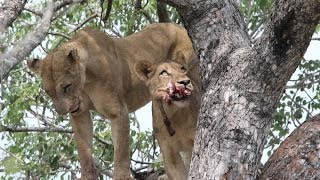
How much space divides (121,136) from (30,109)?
85.3 inches

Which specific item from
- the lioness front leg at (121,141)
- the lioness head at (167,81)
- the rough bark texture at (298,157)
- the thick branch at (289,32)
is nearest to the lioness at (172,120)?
the lioness head at (167,81)

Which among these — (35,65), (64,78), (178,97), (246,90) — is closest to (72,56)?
(64,78)

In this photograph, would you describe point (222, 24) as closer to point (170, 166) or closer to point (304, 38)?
point (304, 38)

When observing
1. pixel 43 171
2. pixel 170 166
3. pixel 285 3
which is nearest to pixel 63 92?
pixel 170 166

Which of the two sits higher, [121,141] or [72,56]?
[72,56]

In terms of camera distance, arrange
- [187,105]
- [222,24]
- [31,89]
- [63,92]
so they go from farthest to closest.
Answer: [31,89] < [63,92] < [187,105] < [222,24]

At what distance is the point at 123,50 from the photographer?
6.43m

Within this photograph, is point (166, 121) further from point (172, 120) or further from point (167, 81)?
point (167, 81)

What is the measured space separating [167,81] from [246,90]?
162 centimetres

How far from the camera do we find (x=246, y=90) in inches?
139

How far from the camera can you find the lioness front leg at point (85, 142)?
5.86m

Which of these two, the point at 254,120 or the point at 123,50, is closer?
the point at 254,120

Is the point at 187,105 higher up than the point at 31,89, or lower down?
lower down

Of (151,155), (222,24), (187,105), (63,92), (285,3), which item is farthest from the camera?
(151,155)
